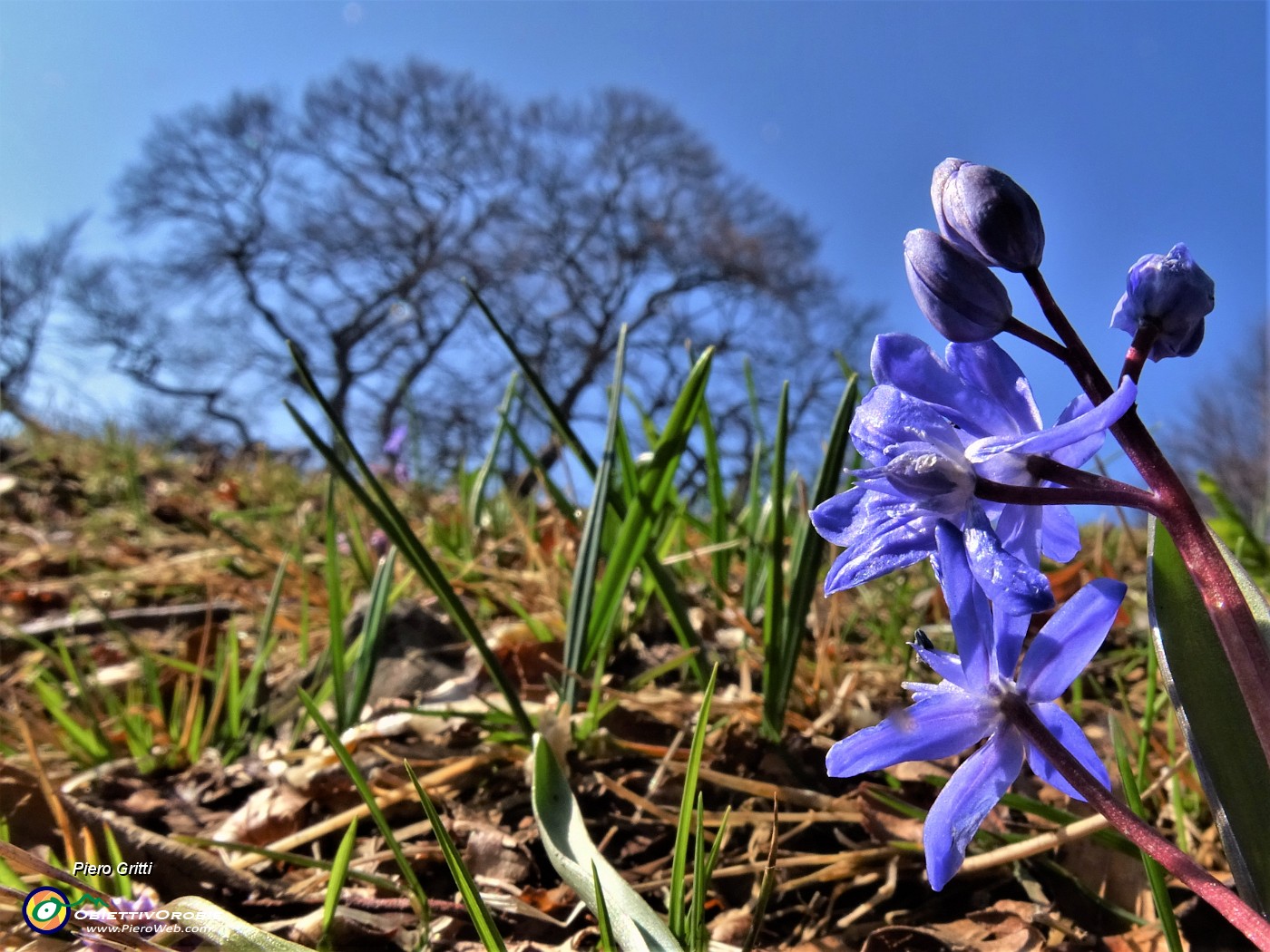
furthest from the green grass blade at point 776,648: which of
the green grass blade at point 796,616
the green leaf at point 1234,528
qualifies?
the green leaf at point 1234,528

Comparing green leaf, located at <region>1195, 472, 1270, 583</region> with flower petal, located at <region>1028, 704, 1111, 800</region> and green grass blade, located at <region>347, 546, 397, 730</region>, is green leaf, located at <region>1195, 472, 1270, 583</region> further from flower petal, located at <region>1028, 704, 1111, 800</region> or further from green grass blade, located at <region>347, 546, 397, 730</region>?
green grass blade, located at <region>347, 546, 397, 730</region>

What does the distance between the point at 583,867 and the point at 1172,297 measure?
2.10 feet

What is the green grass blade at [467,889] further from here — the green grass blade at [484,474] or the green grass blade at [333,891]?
the green grass blade at [484,474]

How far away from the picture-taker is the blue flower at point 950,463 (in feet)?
1.55

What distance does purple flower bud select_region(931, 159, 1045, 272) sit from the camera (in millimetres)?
507

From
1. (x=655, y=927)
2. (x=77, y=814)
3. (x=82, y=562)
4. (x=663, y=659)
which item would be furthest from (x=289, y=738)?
(x=82, y=562)

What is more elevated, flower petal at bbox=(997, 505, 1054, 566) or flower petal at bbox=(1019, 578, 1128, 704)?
flower petal at bbox=(997, 505, 1054, 566)

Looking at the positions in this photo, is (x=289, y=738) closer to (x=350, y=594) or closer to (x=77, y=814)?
(x=77, y=814)

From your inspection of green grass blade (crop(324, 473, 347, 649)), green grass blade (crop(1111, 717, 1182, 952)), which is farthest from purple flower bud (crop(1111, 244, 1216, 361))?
green grass blade (crop(324, 473, 347, 649))

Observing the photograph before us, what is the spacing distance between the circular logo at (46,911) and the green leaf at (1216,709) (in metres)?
0.90

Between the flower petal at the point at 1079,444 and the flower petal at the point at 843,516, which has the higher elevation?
the flower petal at the point at 1079,444

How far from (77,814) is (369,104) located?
65.6ft

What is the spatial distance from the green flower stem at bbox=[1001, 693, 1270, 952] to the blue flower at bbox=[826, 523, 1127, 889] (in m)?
0.02

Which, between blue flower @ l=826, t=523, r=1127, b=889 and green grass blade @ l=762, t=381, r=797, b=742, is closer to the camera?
blue flower @ l=826, t=523, r=1127, b=889
